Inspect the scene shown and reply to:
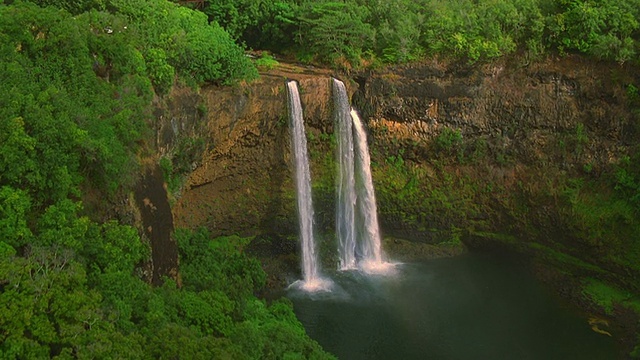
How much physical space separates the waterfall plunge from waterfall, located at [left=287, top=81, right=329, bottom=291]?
1.25 metres

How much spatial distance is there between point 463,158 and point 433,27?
4.96m

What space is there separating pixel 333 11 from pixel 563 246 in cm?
1170

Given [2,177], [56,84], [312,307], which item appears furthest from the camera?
[312,307]

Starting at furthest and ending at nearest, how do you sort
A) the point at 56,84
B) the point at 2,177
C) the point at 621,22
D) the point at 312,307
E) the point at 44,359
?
the point at 621,22 < the point at 312,307 < the point at 56,84 < the point at 2,177 < the point at 44,359

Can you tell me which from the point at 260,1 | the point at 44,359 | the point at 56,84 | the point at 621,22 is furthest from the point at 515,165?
the point at 44,359

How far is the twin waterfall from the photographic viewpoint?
2120 cm

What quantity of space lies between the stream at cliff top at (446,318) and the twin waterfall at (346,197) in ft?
3.22

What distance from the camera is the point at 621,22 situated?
21422mm

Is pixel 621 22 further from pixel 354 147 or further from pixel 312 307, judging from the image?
pixel 312 307

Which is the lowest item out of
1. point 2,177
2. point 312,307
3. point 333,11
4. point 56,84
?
point 312,307

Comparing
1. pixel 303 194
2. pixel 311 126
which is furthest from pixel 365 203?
pixel 311 126

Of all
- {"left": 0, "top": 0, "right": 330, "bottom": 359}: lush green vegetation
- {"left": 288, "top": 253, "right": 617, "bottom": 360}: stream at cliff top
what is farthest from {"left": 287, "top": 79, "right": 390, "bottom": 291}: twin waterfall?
{"left": 0, "top": 0, "right": 330, "bottom": 359}: lush green vegetation

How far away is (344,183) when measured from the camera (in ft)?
73.9

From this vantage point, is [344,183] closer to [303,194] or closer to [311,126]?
[303,194]
